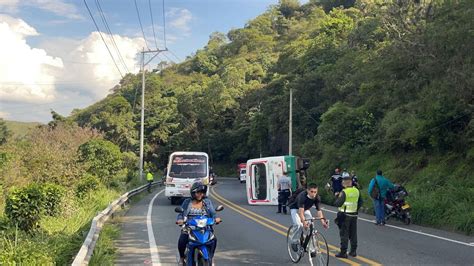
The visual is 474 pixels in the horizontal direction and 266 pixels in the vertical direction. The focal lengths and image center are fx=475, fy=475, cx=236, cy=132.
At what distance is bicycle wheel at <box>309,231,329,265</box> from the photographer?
809cm

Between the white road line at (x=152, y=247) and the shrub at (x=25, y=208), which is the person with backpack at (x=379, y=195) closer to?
the white road line at (x=152, y=247)

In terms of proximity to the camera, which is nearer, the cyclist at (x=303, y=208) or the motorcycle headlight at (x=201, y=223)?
the motorcycle headlight at (x=201, y=223)

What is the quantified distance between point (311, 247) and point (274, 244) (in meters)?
2.49

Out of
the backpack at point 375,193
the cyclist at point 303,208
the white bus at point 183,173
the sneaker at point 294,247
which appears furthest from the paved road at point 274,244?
the white bus at point 183,173

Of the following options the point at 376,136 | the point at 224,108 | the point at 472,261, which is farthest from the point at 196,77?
→ the point at 472,261

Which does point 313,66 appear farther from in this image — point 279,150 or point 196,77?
point 196,77

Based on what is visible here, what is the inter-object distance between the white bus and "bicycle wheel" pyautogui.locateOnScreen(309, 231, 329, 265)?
13984 mm

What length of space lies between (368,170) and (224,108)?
158 feet

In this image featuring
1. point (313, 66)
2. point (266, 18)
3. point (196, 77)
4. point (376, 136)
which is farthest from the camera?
point (266, 18)

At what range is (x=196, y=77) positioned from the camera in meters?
102

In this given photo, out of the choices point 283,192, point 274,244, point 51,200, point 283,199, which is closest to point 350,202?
point 274,244

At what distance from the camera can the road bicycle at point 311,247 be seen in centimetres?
812

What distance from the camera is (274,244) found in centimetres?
1066

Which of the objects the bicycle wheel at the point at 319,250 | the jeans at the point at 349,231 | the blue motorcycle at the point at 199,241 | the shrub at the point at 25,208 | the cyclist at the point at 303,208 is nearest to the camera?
the blue motorcycle at the point at 199,241
